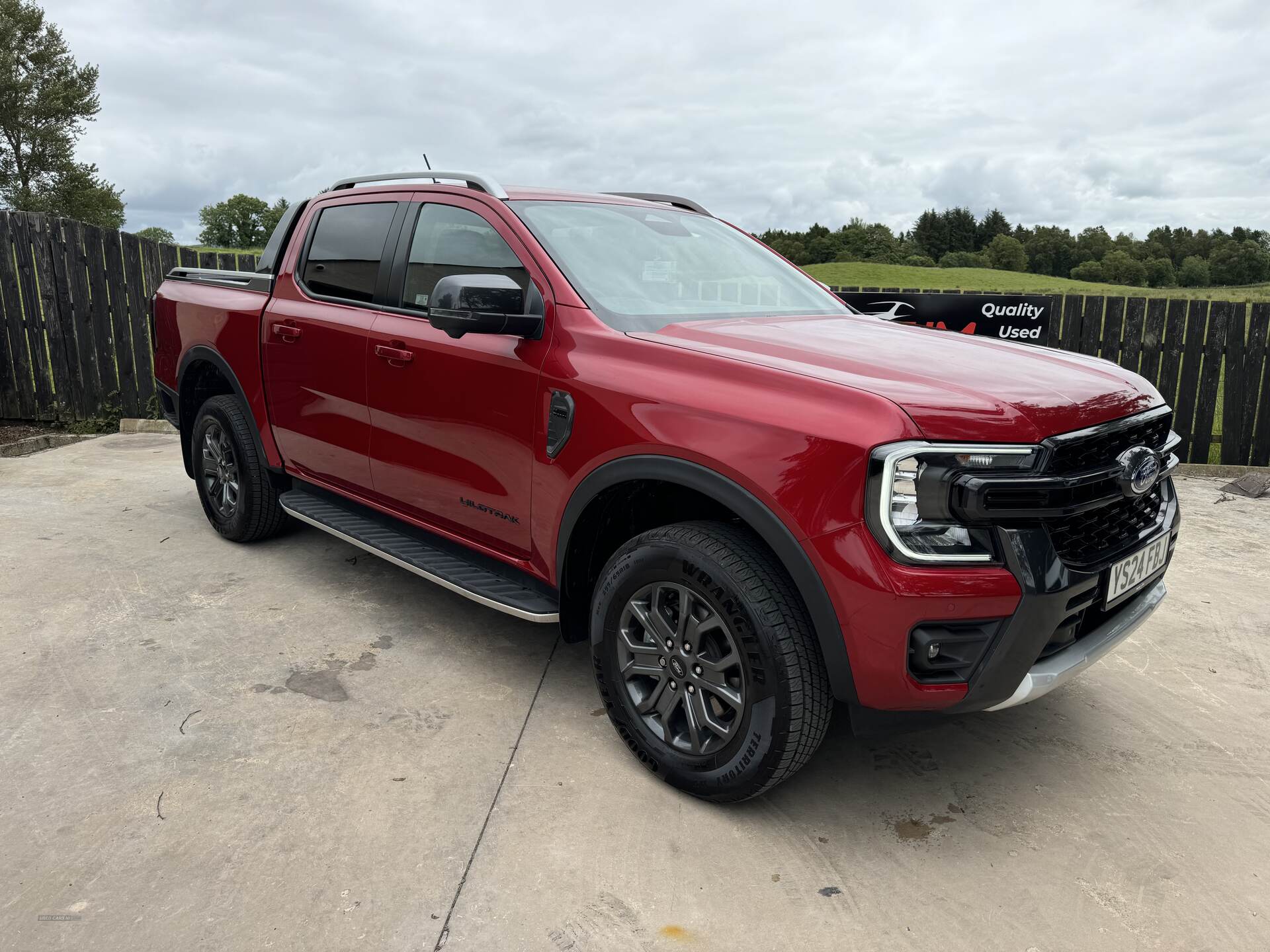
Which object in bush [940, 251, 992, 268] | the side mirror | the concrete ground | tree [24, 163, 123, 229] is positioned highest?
tree [24, 163, 123, 229]

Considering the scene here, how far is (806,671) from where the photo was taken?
2332 mm

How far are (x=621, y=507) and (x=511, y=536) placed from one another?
0.46m

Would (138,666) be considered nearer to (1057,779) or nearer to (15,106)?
(1057,779)

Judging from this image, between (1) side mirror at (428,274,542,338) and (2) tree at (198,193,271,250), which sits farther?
(2) tree at (198,193,271,250)

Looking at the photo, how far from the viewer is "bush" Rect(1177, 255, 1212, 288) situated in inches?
1125

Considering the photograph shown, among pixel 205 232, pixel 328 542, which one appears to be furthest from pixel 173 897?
pixel 205 232

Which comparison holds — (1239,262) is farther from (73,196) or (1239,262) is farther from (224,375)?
(73,196)

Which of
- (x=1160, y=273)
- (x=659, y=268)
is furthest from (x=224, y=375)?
(x=1160, y=273)

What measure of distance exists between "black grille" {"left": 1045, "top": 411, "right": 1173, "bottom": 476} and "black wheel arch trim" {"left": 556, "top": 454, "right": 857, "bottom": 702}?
65 cm

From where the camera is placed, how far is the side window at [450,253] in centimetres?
324

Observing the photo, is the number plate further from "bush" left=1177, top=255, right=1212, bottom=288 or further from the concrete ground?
"bush" left=1177, top=255, right=1212, bottom=288

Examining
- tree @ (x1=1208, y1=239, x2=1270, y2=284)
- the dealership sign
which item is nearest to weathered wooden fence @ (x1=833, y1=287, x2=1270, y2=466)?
the dealership sign

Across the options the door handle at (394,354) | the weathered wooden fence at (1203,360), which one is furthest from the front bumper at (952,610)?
the weathered wooden fence at (1203,360)

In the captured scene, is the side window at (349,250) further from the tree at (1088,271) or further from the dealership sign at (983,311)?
the tree at (1088,271)
